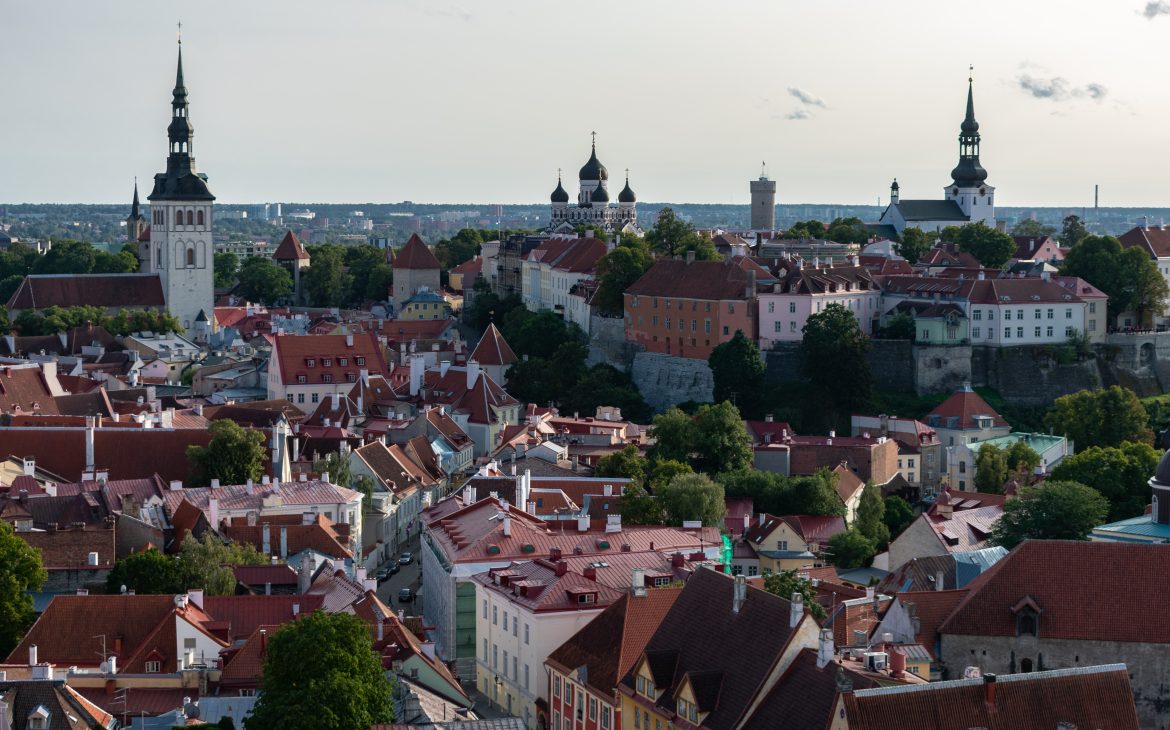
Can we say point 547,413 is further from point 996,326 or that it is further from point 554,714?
point 554,714

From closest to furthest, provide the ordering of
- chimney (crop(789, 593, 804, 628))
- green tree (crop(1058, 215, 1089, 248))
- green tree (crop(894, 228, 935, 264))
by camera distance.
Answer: chimney (crop(789, 593, 804, 628)) → green tree (crop(894, 228, 935, 264)) → green tree (crop(1058, 215, 1089, 248))

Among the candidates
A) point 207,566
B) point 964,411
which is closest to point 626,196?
point 964,411

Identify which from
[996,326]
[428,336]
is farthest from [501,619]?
[428,336]

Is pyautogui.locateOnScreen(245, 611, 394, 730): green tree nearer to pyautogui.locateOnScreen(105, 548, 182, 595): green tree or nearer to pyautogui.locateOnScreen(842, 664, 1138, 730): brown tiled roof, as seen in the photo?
pyautogui.locateOnScreen(842, 664, 1138, 730): brown tiled roof

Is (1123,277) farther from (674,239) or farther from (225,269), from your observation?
(225,269)

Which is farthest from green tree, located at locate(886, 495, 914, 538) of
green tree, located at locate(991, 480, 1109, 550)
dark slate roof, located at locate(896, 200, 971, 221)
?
dark slate roof, located at locate(896, 200, 971, 221)

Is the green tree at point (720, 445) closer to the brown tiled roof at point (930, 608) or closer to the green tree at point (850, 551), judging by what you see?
the green tree at point (850, 551)
